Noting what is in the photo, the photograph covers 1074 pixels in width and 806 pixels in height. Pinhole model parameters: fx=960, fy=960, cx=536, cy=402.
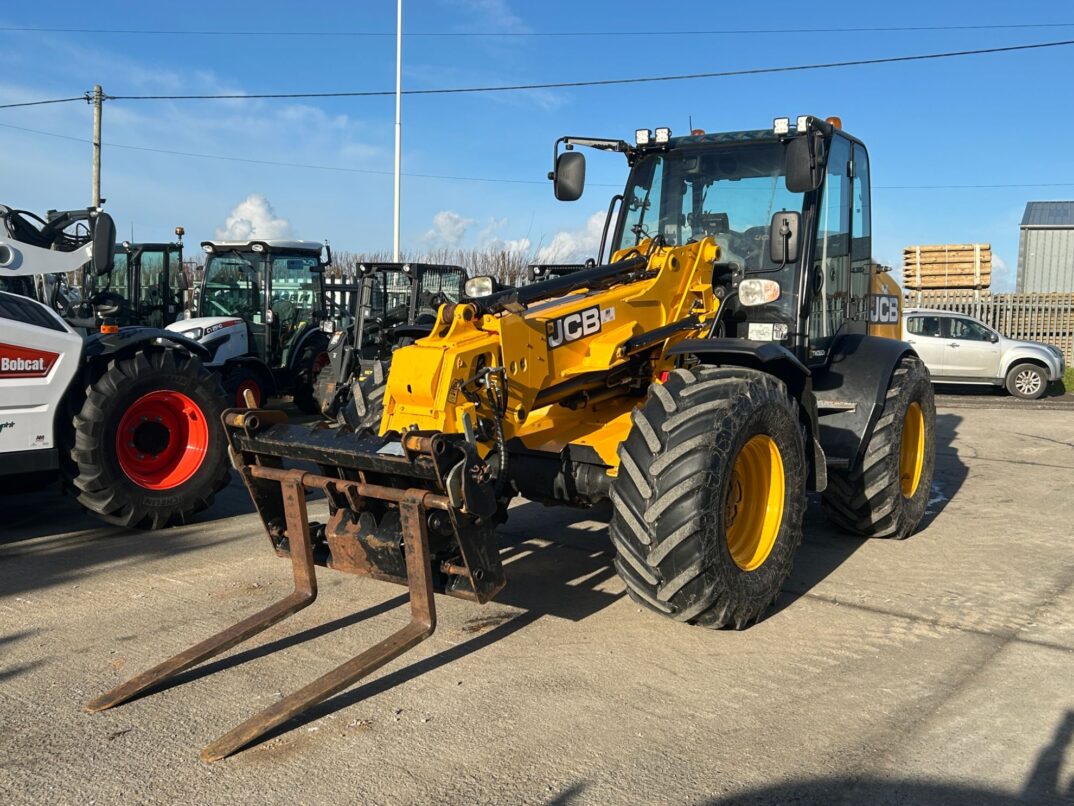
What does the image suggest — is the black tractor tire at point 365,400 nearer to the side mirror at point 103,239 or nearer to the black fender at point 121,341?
the black fender at point 121,341

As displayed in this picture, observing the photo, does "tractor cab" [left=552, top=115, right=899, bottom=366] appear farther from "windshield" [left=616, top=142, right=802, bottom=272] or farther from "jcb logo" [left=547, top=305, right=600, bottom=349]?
"jcb logo" [left=547, top=305, right=600, bottom=349]

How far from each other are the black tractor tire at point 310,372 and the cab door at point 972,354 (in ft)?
37.8

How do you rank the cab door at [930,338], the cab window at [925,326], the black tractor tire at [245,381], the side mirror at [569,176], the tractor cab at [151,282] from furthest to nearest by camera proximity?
1. the cab window at [925,326]
2. the cab door at [930,338]
3. the tractor cab at [151,282]
4. the black tractor tire at [245,381]
5. the side mirror at [569,176]

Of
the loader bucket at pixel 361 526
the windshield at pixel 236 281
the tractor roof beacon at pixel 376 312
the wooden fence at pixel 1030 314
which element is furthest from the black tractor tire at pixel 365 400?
the wooden fence at pixel 1030 314

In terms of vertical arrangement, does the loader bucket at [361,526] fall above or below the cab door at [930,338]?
below

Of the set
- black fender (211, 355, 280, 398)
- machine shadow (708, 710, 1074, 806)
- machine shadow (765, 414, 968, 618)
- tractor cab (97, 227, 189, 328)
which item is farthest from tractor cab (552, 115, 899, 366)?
tractor cab (97, 227, 189, 328)

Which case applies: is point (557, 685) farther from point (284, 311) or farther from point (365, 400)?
point (284, 311)

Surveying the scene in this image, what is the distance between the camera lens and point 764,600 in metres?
4.91

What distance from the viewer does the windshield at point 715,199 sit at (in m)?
6.16

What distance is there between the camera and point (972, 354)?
17.9 meters

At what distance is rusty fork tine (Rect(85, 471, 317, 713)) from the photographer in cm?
400

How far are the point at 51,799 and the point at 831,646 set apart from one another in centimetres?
344

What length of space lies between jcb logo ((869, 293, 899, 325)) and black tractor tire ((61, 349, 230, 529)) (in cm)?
508

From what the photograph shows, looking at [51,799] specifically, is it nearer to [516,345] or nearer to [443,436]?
[443,436]
